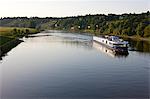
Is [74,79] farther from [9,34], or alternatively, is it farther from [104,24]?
[104,24]

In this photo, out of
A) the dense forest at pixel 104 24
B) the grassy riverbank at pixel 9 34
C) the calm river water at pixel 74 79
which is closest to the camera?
the calm river water at pixel 74 79

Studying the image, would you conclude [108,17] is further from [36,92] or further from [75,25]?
[36,92]

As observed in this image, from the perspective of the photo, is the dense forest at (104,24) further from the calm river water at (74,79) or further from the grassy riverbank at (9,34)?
the calm river water at (74,79)

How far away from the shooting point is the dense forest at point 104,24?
5954 cm

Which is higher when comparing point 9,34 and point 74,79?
point 9,34

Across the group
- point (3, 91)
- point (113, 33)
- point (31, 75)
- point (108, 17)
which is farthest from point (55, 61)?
point (108, 17)

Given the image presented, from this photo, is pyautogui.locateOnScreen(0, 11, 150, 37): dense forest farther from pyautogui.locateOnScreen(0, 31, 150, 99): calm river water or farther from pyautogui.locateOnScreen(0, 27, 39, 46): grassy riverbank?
pyautogui.locateOnScreen(0, 31, 150, 99): calm river water

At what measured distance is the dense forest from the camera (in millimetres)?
59544

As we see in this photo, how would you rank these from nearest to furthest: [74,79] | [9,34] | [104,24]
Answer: [74,79], [9,34], [104,24]

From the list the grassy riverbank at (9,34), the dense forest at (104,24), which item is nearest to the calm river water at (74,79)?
the grassy riverbank at (9,34)

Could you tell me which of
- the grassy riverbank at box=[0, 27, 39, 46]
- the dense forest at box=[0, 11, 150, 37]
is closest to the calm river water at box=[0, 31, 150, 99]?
the grassy riverbank at box=[0, 27, 39, 46]

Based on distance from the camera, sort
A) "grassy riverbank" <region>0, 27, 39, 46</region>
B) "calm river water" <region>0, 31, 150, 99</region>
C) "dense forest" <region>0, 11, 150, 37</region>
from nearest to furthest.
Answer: "calm river water" <region>0, 31, 150, 99</region> < "grassy riverbank" <region>0, 27, 39, 46</region> < "dense forest" <region>0, 11, 150, 37</region>

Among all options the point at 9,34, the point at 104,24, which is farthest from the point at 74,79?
the point at 104,24

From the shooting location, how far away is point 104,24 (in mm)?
87188
